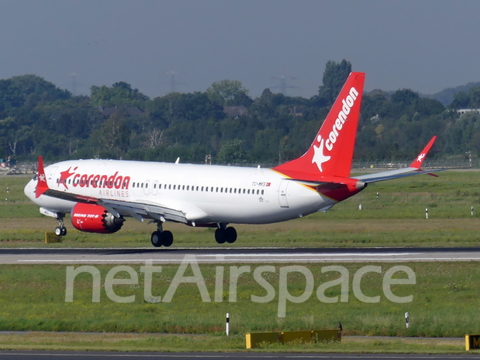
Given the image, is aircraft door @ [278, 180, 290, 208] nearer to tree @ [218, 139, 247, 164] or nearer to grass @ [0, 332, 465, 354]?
grass @ [0, 332, 465, 354]

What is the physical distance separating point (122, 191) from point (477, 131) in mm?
96078

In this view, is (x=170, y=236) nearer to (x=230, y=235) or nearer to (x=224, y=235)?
(x=224, y=235)

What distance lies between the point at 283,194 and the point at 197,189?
19.3ft

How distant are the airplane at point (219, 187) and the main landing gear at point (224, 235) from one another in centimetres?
5

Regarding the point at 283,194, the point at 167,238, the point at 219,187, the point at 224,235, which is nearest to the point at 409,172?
the point at 283,194

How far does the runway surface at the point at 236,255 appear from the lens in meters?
44.2

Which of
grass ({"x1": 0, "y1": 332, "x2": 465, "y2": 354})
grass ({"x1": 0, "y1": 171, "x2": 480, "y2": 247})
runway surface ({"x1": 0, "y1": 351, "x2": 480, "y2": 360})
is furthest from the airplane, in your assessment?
runway surface ({"x1": 0, "y1": 351, "x2": 480, "y2": 360})

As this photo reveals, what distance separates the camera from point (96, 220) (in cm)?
5062

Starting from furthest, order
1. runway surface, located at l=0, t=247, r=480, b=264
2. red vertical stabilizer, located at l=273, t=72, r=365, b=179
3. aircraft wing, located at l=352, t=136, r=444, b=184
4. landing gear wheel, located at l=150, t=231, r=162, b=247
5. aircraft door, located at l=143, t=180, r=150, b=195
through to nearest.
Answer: aircraft door, located at l=143, t=180, r=150, b=195, landing gear wheel, located at l=150, t=231, r=162, b=247, aircraft wing, located at l=352, t=136, r=444, b=184, red vertical stabilizer, located at l=273, t=72, r=365, b=179, runway surface, located at l=0, t=247, r=480, b=264

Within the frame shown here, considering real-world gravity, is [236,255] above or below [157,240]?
below

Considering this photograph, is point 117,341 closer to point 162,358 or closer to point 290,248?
point 162,358

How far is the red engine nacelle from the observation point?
50.7 metres

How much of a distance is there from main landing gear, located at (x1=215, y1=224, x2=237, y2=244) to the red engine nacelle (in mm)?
6006

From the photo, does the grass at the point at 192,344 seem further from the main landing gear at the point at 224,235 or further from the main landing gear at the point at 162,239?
the main landing gear at the point at 224,235
